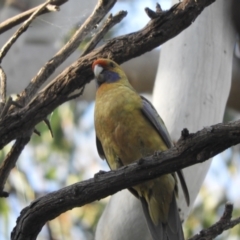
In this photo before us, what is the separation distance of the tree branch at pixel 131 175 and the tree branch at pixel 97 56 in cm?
38

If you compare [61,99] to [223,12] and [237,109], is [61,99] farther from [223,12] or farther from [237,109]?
[237,109]

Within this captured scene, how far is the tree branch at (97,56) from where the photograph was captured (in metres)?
1.98

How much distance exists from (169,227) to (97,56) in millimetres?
811

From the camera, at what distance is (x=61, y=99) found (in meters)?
2.12

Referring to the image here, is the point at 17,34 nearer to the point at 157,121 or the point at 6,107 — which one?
the point at 6,107

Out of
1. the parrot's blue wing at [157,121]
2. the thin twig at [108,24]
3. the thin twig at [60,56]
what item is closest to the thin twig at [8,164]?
the thin twig at [60,56]

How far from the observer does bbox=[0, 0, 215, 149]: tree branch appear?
1.98 metres

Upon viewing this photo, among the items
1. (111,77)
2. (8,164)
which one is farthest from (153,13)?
(111,77)

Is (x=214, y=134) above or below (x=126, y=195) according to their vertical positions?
below

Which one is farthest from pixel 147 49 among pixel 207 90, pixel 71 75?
pixel 207 90

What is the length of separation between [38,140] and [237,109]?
8.57ft

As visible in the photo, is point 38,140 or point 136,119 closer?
point 136,119

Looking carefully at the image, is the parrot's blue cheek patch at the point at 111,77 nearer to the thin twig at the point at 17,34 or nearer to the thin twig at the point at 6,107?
the thin twig at the point at 17,34

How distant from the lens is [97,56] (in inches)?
85.0
